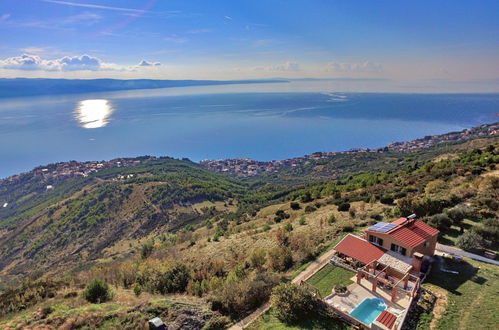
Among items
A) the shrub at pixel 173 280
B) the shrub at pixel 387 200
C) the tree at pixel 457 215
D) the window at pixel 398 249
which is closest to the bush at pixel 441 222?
the tree at pixel 457 215

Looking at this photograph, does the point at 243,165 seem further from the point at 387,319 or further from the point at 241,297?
the point at 387,319

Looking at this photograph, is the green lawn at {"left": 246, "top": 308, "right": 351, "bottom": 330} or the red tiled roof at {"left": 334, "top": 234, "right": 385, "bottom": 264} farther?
the red tiled roof at {"left": 334, "top": 234, "right": 385, "bottom": 264}

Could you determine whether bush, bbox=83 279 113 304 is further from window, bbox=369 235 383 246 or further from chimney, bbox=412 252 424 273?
chimney, bbox=412 252 424 273

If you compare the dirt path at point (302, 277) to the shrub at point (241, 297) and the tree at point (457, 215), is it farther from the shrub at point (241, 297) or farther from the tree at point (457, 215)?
the tree at point (457, 215)

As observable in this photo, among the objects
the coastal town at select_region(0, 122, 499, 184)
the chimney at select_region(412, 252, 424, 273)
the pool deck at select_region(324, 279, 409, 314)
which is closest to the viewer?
the pool deck at select_region(324, 279, 409, 314)

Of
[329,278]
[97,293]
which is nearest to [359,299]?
[329,278]

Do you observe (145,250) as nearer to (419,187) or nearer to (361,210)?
(361,210)

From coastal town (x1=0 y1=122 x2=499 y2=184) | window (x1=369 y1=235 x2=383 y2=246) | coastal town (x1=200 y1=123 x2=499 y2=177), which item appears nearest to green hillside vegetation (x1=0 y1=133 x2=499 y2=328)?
window (x1=369 y1=235 x2=383 y2=246)
